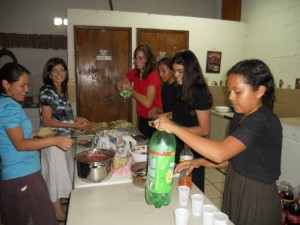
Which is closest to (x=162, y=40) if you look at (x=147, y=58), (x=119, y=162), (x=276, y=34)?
(x=147, y=58)

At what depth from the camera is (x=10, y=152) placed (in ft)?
5.35

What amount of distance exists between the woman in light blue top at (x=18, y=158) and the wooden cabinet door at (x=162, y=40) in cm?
299

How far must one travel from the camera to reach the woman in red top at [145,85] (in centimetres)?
265

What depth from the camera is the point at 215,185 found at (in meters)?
3.44

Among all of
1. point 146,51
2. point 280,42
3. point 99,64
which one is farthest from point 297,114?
point 99,64

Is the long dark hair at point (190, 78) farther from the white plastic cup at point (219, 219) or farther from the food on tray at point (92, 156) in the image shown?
the white plastic cup at point (219, 219)

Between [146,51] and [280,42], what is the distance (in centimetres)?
→ 268

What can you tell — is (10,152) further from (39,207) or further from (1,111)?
(39,207)

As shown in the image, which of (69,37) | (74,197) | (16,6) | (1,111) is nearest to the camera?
(74,197)

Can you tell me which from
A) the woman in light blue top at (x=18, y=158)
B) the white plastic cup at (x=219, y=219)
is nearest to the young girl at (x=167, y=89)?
the woman in light blue top at (x=18, y=158)

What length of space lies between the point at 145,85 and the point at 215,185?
1.82 m

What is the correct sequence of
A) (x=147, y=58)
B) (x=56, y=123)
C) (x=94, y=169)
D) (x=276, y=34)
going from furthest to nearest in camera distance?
(x=276, y=34) → (x=147, y=58) → (x=56, y=123) → (x=94, y=169)

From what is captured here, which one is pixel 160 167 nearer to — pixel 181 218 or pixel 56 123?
pixel 181 218

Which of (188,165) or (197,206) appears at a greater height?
(188,165)
